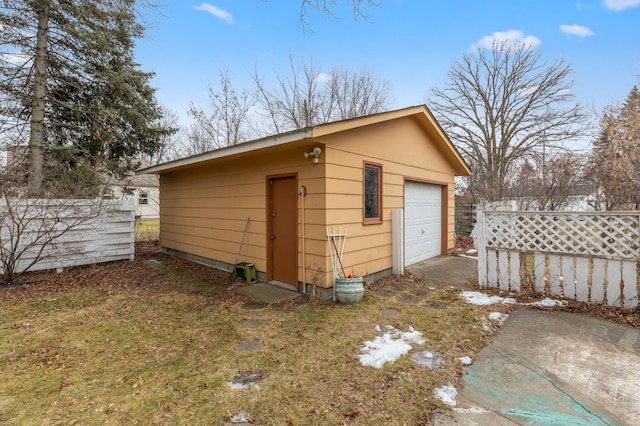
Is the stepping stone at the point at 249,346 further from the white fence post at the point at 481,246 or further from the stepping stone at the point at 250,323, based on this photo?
the white fence post at the point at 481,246

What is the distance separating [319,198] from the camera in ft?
15.2

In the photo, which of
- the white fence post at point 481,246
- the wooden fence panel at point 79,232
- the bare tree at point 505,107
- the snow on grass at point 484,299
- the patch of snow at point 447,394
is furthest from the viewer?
the bare tree at point 505,107

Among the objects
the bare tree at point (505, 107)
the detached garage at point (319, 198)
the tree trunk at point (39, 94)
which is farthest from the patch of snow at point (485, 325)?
the bare tree at point (505, 107)

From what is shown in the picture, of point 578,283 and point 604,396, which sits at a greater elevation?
point 578,283

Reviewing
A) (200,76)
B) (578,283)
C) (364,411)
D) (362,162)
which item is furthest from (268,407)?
(200,76)

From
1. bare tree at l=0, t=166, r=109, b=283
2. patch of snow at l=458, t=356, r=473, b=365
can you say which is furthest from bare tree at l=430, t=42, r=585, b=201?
bare tree at l=0, t=166, r=109, b=283

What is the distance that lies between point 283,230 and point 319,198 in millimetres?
1149

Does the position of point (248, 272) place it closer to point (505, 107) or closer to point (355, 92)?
point (355, 92)

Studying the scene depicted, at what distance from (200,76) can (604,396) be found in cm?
1585

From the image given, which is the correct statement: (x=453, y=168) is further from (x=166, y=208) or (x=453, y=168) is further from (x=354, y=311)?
(x=166, y=208)

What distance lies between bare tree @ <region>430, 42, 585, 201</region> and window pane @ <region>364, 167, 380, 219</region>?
9989mm

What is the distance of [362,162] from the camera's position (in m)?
5.27

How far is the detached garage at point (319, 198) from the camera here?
4695 millimetres

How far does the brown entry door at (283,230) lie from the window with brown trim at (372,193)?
4.37 ft
